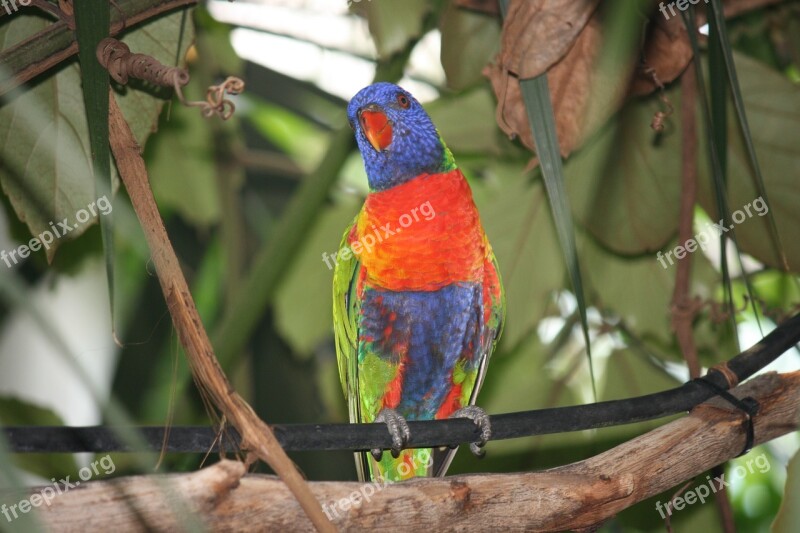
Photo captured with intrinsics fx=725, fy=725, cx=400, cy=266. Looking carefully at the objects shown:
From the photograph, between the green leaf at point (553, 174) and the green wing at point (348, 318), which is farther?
the green wing at point (348, 318)

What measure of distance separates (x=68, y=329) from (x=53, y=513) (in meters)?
1.90

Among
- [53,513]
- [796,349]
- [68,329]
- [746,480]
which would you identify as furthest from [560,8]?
[746,480]

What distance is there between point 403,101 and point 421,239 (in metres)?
0.46

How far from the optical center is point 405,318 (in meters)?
1.90

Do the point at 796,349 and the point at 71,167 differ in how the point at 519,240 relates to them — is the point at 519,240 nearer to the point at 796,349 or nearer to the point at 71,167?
the point at 796,349

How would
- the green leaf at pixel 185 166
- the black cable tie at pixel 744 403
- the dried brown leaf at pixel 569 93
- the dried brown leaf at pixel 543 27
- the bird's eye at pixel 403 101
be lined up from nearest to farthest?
1. the black cable tie at pixel 744 403
2. the dried brown leaf at pixel 543 27
3. the dried brown leaf at pixel 569 93
4. the bird's eye at pixel 403 101
5. the green leaf at pixel 185 166

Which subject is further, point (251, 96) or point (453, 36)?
point (251, 96)

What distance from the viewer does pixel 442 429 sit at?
50.8 inches

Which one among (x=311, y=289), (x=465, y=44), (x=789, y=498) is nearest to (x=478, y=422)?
Answer: (x=789, y=498)

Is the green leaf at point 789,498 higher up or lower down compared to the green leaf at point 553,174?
lower down

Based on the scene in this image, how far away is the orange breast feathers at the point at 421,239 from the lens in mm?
1818

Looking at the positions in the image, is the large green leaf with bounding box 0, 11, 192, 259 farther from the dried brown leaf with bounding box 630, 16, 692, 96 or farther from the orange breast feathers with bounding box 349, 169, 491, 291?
the dried brown leaf with bounding box 630, 16, 692, 96

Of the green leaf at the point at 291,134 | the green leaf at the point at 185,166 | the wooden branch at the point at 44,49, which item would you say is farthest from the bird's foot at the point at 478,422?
the green leaf at the point at 291,134

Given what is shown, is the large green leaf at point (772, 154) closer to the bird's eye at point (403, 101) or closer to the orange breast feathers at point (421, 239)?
the orange breast feathers at point (421, 239)
